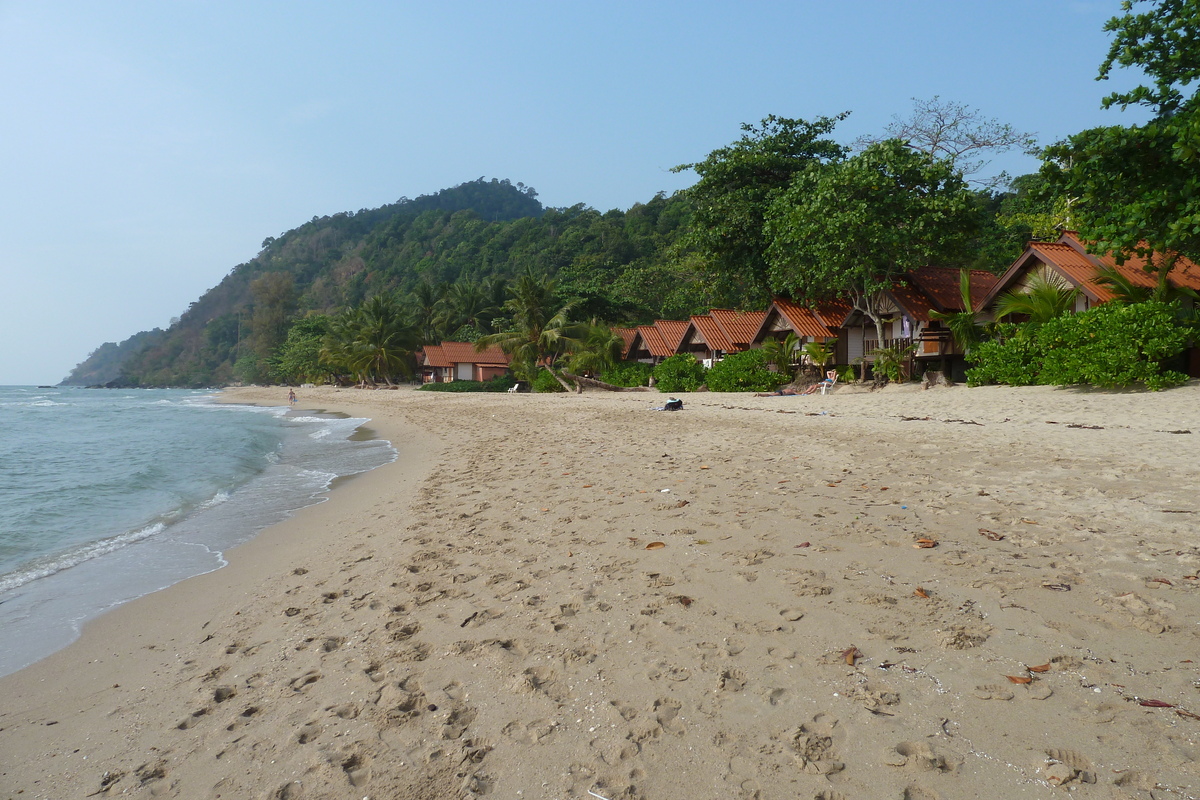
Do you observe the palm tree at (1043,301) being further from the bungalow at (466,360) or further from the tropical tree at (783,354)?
the bungalow at (466,360)

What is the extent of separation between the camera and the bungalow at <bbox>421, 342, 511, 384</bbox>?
49562 millimetres

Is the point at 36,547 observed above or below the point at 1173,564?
below

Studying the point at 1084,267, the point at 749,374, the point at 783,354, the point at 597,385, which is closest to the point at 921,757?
the point at 1084,267

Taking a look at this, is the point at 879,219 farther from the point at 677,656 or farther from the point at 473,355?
the point at 473,355

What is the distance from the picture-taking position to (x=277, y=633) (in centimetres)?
394

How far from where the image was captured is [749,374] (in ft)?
80.0

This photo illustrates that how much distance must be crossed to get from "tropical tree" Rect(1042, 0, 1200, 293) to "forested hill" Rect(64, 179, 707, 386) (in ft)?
66.6

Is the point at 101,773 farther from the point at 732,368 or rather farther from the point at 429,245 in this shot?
the point at 429,245

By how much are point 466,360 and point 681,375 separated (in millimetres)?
25429

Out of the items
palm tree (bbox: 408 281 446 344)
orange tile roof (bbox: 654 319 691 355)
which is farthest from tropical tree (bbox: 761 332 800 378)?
palm tree (bbox: 408 281 446 344)

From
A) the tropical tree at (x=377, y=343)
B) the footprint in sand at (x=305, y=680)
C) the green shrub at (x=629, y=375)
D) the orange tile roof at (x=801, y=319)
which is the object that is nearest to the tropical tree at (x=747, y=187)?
the orange tile roof at (x=801, y=319)

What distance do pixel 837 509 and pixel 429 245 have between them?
367 ft

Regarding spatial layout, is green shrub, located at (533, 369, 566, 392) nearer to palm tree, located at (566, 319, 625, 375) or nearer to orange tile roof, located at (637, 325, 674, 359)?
palm tree, located at (566, 319, 625, 375)

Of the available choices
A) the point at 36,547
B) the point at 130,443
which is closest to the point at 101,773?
the point at 36,547
